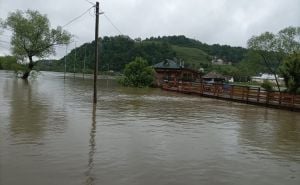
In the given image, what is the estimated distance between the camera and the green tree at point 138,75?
180 ft

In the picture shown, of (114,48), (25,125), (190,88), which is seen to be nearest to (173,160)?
(25,125)

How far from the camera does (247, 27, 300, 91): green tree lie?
5262 cm

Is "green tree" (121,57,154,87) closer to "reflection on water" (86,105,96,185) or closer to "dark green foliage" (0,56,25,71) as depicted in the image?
"dark green foliage" (0,56,25,71)

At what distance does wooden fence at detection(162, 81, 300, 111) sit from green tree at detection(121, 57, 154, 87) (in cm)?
991

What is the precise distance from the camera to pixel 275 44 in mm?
53594

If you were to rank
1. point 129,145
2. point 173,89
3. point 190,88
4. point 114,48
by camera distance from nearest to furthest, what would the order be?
point 129,145 → point 190,88 → point 173,89 → point 114,48

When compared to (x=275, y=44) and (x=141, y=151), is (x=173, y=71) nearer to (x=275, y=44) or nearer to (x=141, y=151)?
(x=275, y=44)

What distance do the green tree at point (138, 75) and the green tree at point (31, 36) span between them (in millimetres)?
17529

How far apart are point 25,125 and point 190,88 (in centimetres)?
2941

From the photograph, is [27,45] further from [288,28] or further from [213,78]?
[288,28]

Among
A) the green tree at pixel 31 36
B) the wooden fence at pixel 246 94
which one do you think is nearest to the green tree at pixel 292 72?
the wooden fence at pixel 246 94

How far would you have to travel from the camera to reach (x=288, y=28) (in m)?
52.8

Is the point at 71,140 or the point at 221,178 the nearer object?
the point at 221,178

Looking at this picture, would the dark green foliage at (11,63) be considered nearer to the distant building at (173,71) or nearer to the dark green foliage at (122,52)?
the distant building at (173,71)
